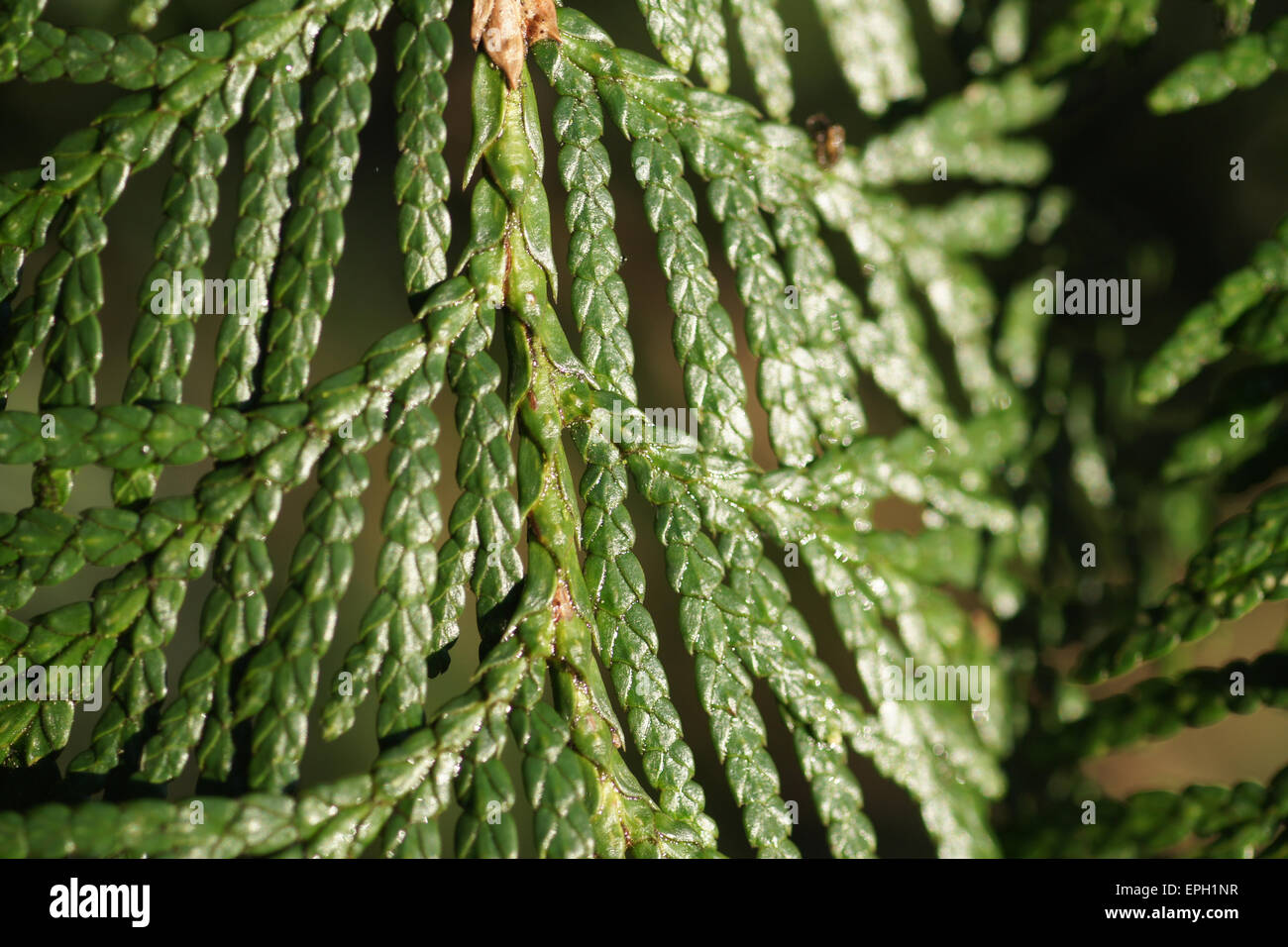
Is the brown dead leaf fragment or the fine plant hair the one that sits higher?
the brown dead leaf fragment

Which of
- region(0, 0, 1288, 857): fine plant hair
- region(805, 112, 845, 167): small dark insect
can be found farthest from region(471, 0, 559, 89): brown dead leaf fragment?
region(805, 112, 845, 167): small dark insect

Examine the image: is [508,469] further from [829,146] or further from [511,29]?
[829,146]

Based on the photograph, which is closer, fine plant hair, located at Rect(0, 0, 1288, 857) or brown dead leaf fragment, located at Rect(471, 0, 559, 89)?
fine plant hair, located at Rect(0, 0, 1288, 857)

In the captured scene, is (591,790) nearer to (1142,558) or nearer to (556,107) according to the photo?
(556,107)

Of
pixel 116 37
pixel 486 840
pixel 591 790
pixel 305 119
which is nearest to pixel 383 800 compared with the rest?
pixel 486 840

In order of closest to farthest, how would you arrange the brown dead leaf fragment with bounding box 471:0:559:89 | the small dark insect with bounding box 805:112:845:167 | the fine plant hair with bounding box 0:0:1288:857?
the fine plant hair with bounding box 0:0:1288:857 < the brown dead leaf fragment with bounding box 471:0:559:89 < the small dark insect with bounding box 805:112:845:167

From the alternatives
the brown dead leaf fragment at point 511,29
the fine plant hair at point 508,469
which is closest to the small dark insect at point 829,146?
the fine plant hair at point 508,469

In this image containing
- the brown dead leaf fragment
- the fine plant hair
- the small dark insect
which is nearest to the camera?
the fine plant hair

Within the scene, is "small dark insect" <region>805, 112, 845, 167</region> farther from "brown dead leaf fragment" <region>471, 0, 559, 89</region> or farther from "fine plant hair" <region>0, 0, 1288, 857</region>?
"brown dead leaf fragment" <region>471, 0, 559, 89</region>

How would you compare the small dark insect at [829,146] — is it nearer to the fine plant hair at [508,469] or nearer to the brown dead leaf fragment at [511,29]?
the fine plant hair at [508,469]
